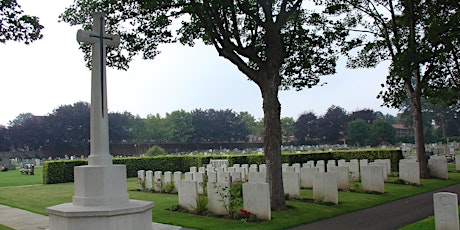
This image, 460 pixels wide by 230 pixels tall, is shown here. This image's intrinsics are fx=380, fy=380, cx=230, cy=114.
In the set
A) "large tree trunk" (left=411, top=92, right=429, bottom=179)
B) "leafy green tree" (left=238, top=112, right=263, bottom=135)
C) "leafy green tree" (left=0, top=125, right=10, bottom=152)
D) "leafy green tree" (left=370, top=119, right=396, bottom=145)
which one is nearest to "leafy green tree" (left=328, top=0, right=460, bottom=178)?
"large tree trunk" (left=411, top=92, right=429, bottom=179)

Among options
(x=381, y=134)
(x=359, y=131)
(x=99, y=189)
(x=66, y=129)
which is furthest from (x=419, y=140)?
(x=66, y=129)

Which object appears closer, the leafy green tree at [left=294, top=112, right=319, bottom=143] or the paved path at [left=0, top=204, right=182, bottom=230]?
the paved path at [left=0, top=204, right=182, bottom=230]

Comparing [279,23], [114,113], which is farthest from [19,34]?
[114,113]

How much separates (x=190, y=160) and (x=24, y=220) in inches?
678

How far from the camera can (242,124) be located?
296ft

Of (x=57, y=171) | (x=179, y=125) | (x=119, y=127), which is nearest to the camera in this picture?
(x=57, y=171)

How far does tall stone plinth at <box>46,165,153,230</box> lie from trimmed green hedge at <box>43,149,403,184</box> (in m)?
18.1

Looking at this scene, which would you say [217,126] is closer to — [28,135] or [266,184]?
[28,135]

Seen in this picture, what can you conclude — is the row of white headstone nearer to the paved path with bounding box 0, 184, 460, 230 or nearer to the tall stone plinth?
the paved path with bounding box 0, 184, 460, 230

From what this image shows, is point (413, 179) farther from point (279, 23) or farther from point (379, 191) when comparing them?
point (279, 23)

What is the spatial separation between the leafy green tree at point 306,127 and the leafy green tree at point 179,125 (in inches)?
879

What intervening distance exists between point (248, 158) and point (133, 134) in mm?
51520

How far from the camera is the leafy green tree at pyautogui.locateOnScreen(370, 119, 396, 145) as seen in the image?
203 ft

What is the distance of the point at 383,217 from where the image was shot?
9.73 m
